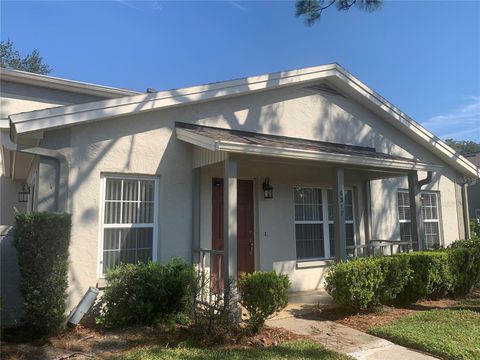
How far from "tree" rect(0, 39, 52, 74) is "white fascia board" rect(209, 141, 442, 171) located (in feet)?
109

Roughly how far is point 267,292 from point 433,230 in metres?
8.62

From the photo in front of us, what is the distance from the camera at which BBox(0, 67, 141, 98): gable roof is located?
37.4 feet

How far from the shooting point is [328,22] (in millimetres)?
8742

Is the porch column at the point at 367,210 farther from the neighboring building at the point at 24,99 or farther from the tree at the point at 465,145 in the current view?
the tree at the point at 465,145

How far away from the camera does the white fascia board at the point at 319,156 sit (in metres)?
6.25

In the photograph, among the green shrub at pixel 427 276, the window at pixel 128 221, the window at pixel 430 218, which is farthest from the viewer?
the window at pixel 430 218

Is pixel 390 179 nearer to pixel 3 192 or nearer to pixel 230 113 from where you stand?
pixel 230 113

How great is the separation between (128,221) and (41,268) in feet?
5.90

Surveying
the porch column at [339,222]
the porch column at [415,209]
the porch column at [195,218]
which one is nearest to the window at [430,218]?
the porch column at [415,209]

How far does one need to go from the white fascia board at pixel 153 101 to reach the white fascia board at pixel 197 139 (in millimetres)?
552

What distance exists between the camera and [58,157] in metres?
6.10

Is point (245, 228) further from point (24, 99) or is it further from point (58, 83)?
point (24, 99)

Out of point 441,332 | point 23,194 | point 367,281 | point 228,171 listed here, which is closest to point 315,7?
point 228,171

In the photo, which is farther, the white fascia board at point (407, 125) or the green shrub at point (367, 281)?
the white fascia board at point (407, 125)
